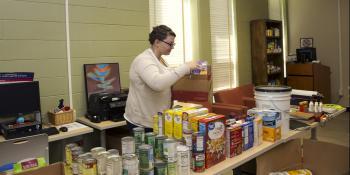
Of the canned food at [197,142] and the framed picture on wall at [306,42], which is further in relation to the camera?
the framed picture on wall at [306,42]

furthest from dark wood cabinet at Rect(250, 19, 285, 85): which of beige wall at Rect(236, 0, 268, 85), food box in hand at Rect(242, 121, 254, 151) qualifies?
food box in hand at Rect(242, 121, 254, 151)

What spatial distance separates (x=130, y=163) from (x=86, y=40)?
2.53 meters

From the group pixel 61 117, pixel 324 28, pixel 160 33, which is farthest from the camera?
pixel 324 28

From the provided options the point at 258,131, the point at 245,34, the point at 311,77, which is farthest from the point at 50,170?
the point at 311,77

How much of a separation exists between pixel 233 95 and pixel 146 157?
2.99m

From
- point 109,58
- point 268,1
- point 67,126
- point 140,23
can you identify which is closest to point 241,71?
point 268,1

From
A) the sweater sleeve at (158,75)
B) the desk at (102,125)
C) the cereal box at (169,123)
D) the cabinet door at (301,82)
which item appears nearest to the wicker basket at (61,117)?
the desk at (102,125)

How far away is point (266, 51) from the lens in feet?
19.0

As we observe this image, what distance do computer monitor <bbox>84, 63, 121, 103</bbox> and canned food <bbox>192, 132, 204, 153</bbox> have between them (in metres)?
2.19

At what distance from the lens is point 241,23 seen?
5660mm

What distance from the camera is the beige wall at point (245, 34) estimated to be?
221 inches

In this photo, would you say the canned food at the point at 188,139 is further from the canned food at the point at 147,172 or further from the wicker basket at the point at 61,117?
the wicker basket at the point at 61,117

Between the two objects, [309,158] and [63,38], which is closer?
[309,158]

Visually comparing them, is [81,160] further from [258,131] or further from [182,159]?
[258,131]
